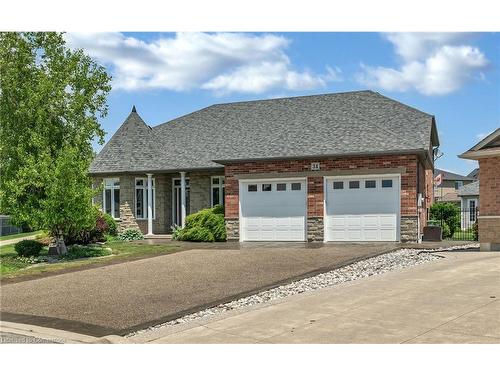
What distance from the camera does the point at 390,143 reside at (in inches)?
803

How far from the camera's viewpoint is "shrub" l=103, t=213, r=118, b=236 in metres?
25.4

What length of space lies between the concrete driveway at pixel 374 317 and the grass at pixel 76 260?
27.4ft

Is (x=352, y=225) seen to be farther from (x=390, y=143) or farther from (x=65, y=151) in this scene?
(x=65, y=151)

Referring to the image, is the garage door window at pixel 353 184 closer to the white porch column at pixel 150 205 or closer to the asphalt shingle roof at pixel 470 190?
the white porch column at pixel 150 205

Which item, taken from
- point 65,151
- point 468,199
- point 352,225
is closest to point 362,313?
point 352,225

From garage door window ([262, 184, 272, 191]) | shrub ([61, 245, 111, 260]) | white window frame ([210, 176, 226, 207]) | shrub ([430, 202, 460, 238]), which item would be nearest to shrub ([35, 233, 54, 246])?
shrub ([61, 245, 111, 260])

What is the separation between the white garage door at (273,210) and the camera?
21281 millimetres

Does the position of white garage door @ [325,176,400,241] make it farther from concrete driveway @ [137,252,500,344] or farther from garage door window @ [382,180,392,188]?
concrete driveway @ [137,252,500,344]

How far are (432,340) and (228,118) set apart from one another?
67.9 ft

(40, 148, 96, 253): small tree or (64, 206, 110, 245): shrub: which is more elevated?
(40, 148, 96, 253): small tree

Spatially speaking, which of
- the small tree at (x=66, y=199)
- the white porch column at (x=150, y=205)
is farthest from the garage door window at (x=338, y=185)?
the white porch column at (x=150, y=205)

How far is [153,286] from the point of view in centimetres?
1205

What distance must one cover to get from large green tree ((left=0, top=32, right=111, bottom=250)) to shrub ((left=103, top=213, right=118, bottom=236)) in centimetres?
523

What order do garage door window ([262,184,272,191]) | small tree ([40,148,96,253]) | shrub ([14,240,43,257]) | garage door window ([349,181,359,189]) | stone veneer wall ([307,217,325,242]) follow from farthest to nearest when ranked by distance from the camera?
garage door window ([262,184,272,191]), stone veneer wall ([307,217,325,242]), garage door window ([349,181,359,189]), shrub ([14,240,43,257]), small tree ([40,148,96,253])
